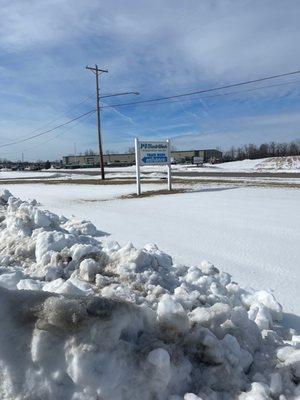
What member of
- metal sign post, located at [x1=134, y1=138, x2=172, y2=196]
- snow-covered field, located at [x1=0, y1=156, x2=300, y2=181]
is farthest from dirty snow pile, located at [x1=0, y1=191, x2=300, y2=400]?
snow-covered field, located at [x1=0, y1=156, x2=300, y2=181]

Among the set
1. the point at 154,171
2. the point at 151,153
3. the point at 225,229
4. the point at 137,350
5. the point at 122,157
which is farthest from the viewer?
the point at 122,157

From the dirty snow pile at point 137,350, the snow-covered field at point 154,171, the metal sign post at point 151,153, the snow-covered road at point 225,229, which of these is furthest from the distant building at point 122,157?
the dirty snow pile at point 137,350

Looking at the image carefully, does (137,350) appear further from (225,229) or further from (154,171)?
(154,171)

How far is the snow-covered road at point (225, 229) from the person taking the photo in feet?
20.0

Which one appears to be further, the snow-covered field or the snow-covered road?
the snow-covered field

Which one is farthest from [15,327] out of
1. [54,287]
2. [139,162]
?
[139,162]

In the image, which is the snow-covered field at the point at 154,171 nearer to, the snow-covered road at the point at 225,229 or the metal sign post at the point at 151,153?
the metal sign post at the point at 151,153

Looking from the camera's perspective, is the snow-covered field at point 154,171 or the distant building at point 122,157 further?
the distant building at point 122,157

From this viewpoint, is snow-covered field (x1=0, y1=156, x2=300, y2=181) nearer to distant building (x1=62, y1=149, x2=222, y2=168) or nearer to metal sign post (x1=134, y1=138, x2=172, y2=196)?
metal sign post (x1=134, y1=138, x2=172, y2=196)

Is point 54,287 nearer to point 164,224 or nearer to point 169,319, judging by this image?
point 169,319

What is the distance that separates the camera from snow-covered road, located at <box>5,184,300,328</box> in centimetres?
609

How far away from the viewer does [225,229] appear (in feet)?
31.0

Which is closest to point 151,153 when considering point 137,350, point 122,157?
point 137,350

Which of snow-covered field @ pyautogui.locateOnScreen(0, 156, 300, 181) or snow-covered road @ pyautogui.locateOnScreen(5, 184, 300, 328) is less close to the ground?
snow-covered road @ pyautogui.locateOnScreen(5, 184, 300, 328)
